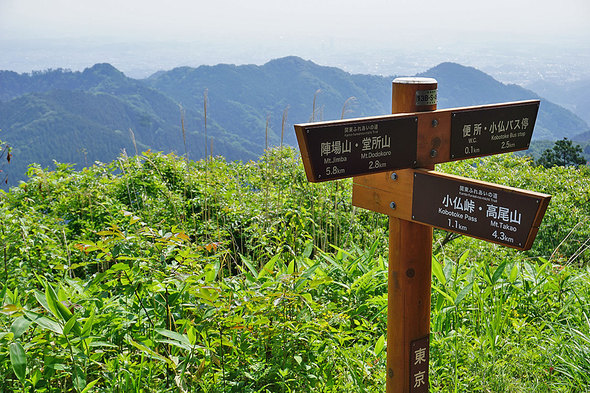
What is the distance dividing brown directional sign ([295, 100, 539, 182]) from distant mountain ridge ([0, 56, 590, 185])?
54849mm

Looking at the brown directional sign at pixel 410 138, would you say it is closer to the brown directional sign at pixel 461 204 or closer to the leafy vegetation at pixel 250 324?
the brown directional sign at pixel 461 204

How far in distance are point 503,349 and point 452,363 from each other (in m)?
0.22

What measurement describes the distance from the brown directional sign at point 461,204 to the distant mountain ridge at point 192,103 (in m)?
54.8

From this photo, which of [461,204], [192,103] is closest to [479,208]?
[461,204]

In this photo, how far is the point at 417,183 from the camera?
1.54 meters

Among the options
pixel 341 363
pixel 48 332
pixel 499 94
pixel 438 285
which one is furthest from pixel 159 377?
pixel 499 94

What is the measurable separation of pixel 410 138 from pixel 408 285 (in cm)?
47

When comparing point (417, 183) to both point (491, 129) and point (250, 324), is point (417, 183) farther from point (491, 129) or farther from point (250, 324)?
point (250, 324)

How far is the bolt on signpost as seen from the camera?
1.35 meters

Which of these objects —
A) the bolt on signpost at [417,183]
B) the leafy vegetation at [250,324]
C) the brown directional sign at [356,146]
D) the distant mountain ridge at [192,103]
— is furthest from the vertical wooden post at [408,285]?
the distant mountain ridge at [192,103]

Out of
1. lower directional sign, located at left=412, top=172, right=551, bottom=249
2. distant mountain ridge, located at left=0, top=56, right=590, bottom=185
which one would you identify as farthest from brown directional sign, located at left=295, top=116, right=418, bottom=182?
distant mountain ridge, located at left=0, top=56, right=590, bottom=185

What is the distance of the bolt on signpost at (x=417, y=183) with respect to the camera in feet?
4.43

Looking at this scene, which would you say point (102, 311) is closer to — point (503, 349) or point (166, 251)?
point (166, 251)

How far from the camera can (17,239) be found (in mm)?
2943
